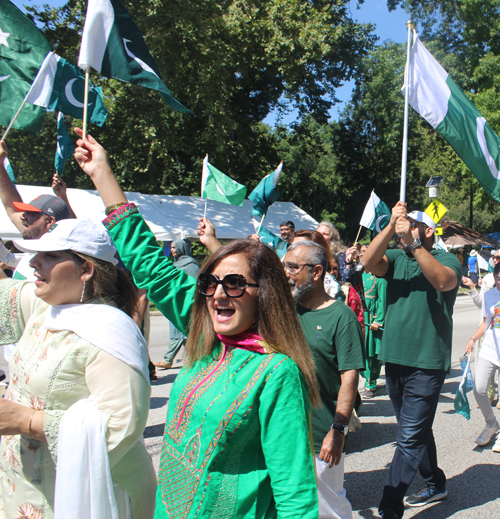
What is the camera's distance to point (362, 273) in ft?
25.9

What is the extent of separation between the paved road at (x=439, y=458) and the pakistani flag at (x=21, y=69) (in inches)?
138

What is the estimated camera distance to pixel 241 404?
1632 mm

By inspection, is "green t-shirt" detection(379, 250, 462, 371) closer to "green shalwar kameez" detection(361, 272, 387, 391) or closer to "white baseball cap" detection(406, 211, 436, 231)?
"white baseball cap" detection(406, 211, 436, 231)

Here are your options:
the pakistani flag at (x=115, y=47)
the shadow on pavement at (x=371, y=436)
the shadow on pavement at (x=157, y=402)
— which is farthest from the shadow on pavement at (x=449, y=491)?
the pakistani flag at (x=115, y=47)

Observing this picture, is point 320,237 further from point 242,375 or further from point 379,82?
point 379,82

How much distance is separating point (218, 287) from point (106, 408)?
0.61 meters

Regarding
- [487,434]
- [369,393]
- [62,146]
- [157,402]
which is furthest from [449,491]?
[62,146]

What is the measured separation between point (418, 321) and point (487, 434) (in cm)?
224

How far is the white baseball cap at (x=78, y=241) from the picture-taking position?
2121 mm

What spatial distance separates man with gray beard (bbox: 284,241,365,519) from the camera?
2.87m

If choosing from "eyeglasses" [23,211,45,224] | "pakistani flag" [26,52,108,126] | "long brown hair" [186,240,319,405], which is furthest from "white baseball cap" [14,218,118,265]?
"pakistani flag" [26,52,108,126]

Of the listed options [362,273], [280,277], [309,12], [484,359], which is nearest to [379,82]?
[309,12]

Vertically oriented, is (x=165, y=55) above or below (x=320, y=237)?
above

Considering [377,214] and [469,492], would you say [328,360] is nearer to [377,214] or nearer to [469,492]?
[469,492]
